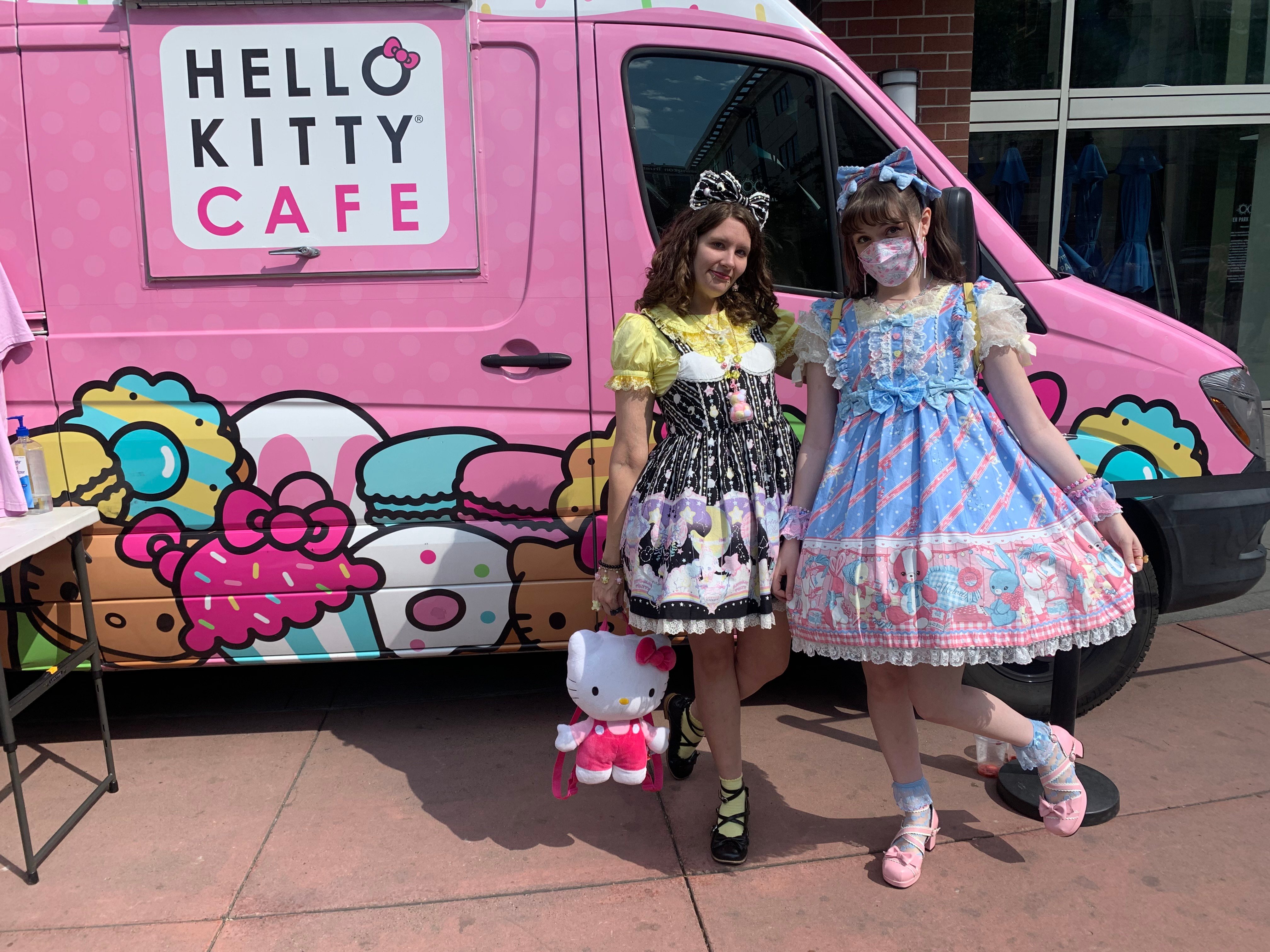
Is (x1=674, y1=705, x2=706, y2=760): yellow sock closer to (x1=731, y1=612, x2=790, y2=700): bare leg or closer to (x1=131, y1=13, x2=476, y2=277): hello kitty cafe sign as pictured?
(x1=731, y1=612, x2=790, y2=700): bare leg

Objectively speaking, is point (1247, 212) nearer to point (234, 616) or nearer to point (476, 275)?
point (476, 275)

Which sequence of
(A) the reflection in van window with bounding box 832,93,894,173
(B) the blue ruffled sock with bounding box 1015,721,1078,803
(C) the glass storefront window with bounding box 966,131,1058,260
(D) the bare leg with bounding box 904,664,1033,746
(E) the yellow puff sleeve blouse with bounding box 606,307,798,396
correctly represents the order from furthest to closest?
(C) the glass storefront window with bounding box 966,131,1058,260 → (A) the reflection in van window with bounding box 832,93,894,173 → (B) the blue ruffled sock with bounding box 1015,721,1078,803 → (D) the bare leg with bounding box 904,664,1033,746 → (E) the yellow puff sleeve blouse with bounding box 606,307,798,396

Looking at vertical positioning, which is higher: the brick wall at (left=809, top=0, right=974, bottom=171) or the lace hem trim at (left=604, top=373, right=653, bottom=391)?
the brick wall at (left=809, top=0, right=974, bottom=171)

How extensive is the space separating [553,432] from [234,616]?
46.5 inches

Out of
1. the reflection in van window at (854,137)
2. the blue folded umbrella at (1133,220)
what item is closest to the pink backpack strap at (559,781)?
the reflection in van window at (854,137)

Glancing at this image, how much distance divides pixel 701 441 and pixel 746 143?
1183mm

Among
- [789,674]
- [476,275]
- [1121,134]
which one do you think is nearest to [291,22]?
[476,275]

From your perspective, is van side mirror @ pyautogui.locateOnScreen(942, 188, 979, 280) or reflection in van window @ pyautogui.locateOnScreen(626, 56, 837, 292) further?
reflection in van window @ pyautogui.locateOnScreen(626, 56, 837, 292)

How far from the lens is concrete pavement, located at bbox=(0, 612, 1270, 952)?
2387 millimetres

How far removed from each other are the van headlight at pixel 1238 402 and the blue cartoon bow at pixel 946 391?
1265 millimetres

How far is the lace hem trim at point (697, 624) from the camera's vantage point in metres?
2.32

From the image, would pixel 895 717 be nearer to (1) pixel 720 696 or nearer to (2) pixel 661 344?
(1) pixel 720 696

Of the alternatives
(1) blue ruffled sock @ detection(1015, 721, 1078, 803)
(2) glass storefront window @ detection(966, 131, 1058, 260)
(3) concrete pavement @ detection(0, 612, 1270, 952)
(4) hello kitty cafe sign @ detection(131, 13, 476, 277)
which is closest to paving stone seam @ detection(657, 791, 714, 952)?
(3) concrete pavement @ detection(0, 612, 1270, 952)

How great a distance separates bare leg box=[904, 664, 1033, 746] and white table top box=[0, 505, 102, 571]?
2320 mm
